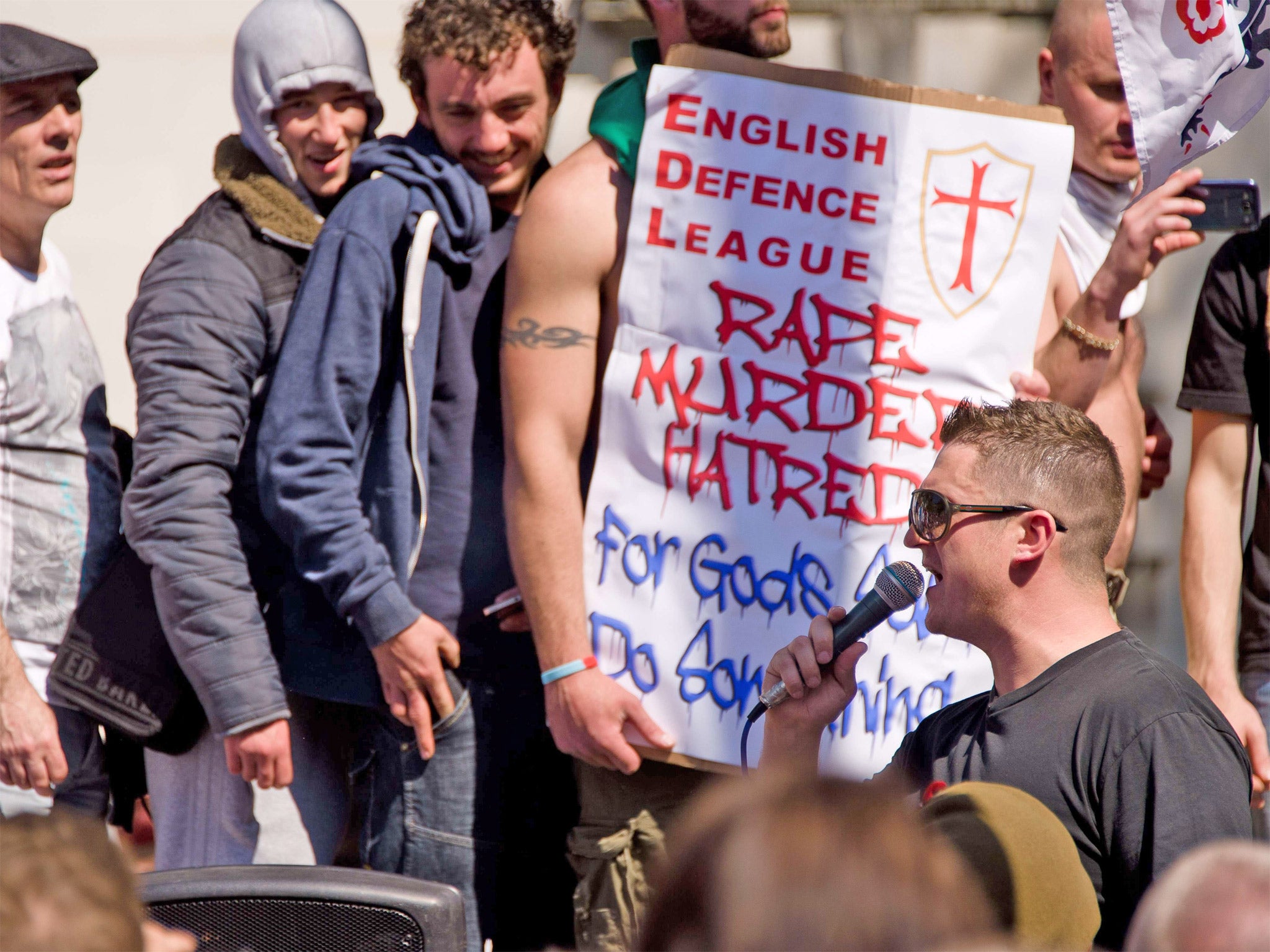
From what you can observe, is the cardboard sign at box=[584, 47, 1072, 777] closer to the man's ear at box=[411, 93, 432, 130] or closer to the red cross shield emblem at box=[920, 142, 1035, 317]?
the red cross shield emblem at box=[920, 142, 1035, 317]

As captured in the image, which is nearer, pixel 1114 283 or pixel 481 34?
pixel 1114 283

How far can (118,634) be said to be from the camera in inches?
111

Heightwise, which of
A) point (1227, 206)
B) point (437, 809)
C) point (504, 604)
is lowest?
point (437, 809)

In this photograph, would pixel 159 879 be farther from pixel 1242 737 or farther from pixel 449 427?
pixel 1242 737

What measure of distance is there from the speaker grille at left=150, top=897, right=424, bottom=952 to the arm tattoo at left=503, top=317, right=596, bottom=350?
1193mm

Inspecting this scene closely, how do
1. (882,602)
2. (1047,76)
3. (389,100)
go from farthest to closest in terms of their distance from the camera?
(389,100)
(1047,76)
(882,602)

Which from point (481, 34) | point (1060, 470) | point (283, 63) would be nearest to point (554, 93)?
point (481, 34)

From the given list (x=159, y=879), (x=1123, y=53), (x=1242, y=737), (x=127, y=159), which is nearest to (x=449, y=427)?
(x=159, y=879)

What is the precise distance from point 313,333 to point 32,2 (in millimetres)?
2529

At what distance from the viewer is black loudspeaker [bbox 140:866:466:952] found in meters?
1.97

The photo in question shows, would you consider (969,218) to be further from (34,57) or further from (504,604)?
(34,57)

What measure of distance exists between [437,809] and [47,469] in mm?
1063

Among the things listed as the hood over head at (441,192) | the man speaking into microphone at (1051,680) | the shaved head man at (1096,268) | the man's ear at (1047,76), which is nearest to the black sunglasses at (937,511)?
the man speaking into microphone at (1051,680)

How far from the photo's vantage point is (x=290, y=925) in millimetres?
2004
